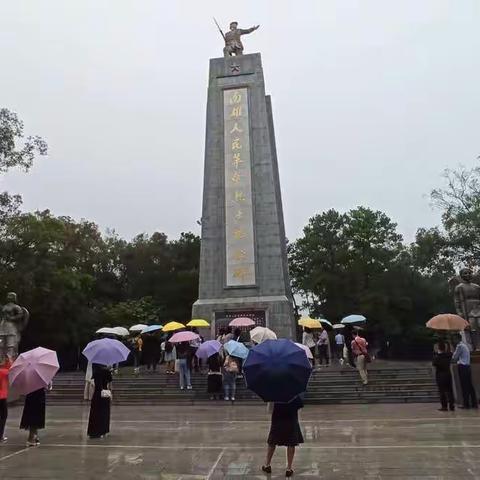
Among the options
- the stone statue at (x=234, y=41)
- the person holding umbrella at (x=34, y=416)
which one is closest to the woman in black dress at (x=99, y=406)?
the person holding umbrella at (x=34, y=416)

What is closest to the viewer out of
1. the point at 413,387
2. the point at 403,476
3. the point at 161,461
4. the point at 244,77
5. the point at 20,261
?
the point at 403,476

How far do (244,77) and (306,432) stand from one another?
17.7 metres

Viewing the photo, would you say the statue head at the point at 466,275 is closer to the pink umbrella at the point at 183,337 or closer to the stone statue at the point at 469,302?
the stone statue at the point at 469,302

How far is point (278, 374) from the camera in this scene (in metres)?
5.23

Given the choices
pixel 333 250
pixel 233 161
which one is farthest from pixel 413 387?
pixel 333 250

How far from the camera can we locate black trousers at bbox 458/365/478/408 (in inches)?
426

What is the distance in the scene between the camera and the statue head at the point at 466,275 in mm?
12633

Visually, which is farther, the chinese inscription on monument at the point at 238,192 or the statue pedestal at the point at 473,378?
the chinese inscription on monument at the point at 238,192

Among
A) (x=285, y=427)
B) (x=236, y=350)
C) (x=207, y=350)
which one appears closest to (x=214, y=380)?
(x=207, y=350)

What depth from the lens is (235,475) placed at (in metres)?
5.70

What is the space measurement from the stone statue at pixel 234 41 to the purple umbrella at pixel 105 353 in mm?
18373

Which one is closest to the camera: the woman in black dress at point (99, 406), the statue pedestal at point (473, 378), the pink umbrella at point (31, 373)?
the pink umbrella at point (31, 373)

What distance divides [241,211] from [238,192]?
79 cm

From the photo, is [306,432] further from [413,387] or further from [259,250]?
[259,250]
